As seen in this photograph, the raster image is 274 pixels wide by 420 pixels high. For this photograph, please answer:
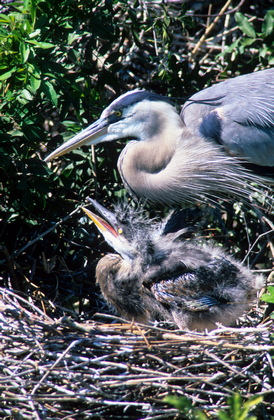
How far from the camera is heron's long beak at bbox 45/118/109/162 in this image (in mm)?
3021

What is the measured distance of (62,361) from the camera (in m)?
2.29

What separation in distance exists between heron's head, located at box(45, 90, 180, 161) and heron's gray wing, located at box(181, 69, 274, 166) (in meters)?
0.16

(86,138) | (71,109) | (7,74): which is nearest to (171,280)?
(86,138)

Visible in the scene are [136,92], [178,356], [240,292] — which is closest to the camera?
[178,356]

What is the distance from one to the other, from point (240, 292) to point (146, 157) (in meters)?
0.95

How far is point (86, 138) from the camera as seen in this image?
9.91 feet

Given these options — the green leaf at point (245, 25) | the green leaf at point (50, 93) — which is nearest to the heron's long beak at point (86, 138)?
the green leaf at point (50, 93)

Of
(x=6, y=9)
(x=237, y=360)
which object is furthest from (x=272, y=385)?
(x=6, y=9)

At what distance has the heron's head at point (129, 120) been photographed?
304cm

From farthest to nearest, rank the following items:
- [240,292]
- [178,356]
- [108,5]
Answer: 1. [108,5]
2. [240,292]
3. [178,356]

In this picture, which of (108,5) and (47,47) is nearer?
(47,47)

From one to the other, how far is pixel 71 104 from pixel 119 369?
5.43 ft

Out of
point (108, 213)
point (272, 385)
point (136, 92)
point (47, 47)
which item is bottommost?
point (272, 385)

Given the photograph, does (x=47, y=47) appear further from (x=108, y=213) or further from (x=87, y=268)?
(x=87, y=268)
